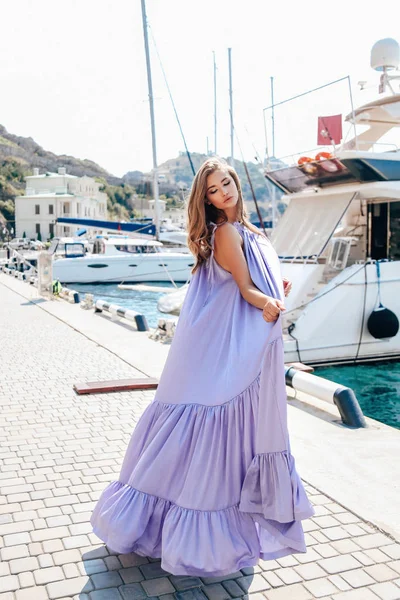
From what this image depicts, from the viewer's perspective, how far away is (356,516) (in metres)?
3.86

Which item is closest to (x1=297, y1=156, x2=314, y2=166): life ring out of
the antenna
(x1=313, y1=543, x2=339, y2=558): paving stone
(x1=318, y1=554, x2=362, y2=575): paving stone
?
the antenna

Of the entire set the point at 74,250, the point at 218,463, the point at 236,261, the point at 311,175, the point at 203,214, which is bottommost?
the point at 74,250

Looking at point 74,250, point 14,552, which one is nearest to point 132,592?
point 14,552

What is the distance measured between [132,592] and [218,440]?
2.63ft

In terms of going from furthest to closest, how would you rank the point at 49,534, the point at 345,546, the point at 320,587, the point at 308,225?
the point at 308,225 → the point at 49,534 → the point at 345,546 → the point at 320,587

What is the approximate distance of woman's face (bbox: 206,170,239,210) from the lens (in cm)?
318

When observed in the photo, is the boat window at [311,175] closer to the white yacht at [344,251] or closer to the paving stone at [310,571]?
the white yacht at [344,251]

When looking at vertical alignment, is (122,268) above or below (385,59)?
below

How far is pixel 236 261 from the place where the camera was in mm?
3133

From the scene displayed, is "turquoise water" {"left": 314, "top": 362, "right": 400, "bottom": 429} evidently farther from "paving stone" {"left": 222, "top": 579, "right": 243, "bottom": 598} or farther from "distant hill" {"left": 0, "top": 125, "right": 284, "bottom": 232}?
"distant hill" {"left": 0, "top": 125, "right": 284, "bottom": 232}

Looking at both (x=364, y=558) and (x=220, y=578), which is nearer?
(x=220, y=578)

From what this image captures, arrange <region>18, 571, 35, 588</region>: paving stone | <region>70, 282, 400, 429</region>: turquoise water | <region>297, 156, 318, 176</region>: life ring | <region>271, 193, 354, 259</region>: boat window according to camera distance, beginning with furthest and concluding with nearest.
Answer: <region>297, 156, 318, 176</region>: life ring < <region>271, 193, 354, 259</region>: boat window < <region>70, 282, 400, 429</region>: turquoise water < <region>18, 571, 35, 588</region>: paving stone

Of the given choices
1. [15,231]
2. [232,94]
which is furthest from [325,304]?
[15,231]

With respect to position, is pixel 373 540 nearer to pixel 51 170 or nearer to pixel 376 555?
pixel 376 555
